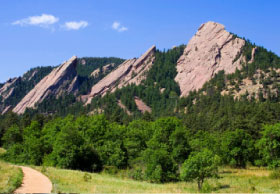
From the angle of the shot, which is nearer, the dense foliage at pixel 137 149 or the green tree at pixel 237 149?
the dense foliage at pixel 137 149

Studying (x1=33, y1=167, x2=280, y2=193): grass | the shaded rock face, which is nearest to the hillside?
(x1=33, y1=167, x2=280, y2=193): grass

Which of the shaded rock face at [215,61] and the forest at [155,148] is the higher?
the shaded rock face at [215,61]

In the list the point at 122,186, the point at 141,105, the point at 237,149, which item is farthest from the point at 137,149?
the point at 141,105

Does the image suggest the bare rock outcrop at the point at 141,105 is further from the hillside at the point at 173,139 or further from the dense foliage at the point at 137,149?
the dense foliage at the point at 137,149

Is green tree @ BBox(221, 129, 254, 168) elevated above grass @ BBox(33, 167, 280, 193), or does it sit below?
above

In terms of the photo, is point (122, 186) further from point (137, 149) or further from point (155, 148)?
point (137, 149)

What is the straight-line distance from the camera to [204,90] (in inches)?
6683

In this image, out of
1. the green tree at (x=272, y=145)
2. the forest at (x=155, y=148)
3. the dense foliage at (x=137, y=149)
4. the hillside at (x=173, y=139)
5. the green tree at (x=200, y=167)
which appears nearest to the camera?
the green tree at (x=200, y=167)

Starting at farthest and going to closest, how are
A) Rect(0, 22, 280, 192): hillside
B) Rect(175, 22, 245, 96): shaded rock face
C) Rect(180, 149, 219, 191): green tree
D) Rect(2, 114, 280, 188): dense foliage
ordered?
Rect(175, 22, 245, 96): shaded rock face < Rect(2, 114, 280, 188): dense foliage < Rect(0, 22, 280, 192): hillside < Rect(180, 149, 219, 191): green tree

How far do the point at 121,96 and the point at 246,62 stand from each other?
84249 mm

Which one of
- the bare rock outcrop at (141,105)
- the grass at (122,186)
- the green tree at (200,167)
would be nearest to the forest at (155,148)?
the green tree at (200,167)

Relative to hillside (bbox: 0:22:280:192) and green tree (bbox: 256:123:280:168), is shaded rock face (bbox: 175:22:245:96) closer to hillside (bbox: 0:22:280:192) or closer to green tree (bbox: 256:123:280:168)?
hillside (bbox: 0:22:280:192)

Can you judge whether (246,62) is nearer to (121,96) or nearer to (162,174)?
(121,96)

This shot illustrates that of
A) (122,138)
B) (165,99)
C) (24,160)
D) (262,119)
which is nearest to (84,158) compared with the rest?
(122,138)
